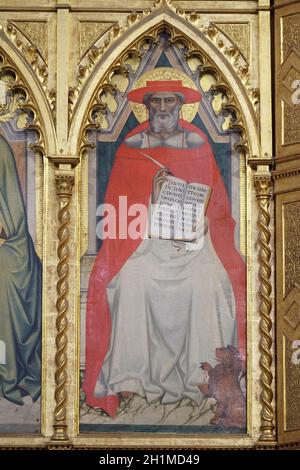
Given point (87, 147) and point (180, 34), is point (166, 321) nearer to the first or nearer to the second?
point (87, 147)

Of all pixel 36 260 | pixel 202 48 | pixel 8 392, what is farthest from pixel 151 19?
pixel 8 392

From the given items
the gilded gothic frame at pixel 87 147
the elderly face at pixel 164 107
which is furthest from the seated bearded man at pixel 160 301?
the elderly face at pixel 164 107

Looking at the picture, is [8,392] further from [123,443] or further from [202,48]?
[202,48]

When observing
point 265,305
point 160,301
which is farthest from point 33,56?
point 265,305

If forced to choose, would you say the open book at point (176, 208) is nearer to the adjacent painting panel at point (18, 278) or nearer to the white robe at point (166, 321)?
the white robe at point (166, 321)

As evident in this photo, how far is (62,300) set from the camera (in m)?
15.9

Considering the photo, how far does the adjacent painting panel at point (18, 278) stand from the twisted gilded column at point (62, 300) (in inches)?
7.4

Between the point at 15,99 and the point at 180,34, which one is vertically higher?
the point at 180,34

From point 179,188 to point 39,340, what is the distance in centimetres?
171

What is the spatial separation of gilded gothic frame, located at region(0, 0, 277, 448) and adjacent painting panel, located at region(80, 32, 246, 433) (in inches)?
4.4

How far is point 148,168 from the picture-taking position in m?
16.3

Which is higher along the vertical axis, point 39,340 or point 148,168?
point 148,168

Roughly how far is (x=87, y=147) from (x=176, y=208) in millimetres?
897
